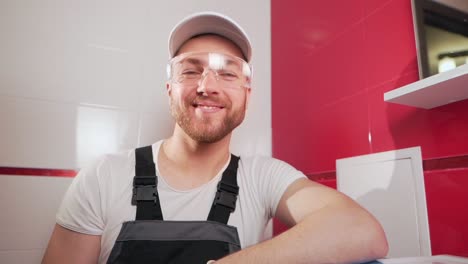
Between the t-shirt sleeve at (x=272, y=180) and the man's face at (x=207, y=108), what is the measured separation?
0.65 feet

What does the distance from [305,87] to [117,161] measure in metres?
1.09

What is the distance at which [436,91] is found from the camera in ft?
2.89

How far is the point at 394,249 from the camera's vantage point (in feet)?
3.58

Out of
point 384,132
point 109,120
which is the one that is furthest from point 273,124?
point 109,120

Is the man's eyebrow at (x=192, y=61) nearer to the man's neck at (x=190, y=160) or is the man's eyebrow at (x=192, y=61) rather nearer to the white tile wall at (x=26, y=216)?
the man's neck at (x=190, y=160)

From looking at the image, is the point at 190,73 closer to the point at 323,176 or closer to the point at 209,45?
the point at 209,45

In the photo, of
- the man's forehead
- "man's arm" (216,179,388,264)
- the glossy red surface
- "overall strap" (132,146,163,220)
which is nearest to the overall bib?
"overall strap" (132,146,163,220)

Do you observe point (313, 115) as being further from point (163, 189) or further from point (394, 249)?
point (163, 189)

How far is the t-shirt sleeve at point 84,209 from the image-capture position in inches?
36.7

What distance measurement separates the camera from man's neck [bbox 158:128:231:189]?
42.9 inches

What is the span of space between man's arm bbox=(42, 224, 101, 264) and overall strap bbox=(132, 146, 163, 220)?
172 millimetres

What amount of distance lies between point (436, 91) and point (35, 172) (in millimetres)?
1631

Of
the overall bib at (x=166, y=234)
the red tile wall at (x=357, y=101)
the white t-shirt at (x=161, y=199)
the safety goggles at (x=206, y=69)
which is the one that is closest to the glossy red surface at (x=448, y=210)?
the red tile wall at (x=357, y=101)

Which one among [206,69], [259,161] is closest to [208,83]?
[206,69]
